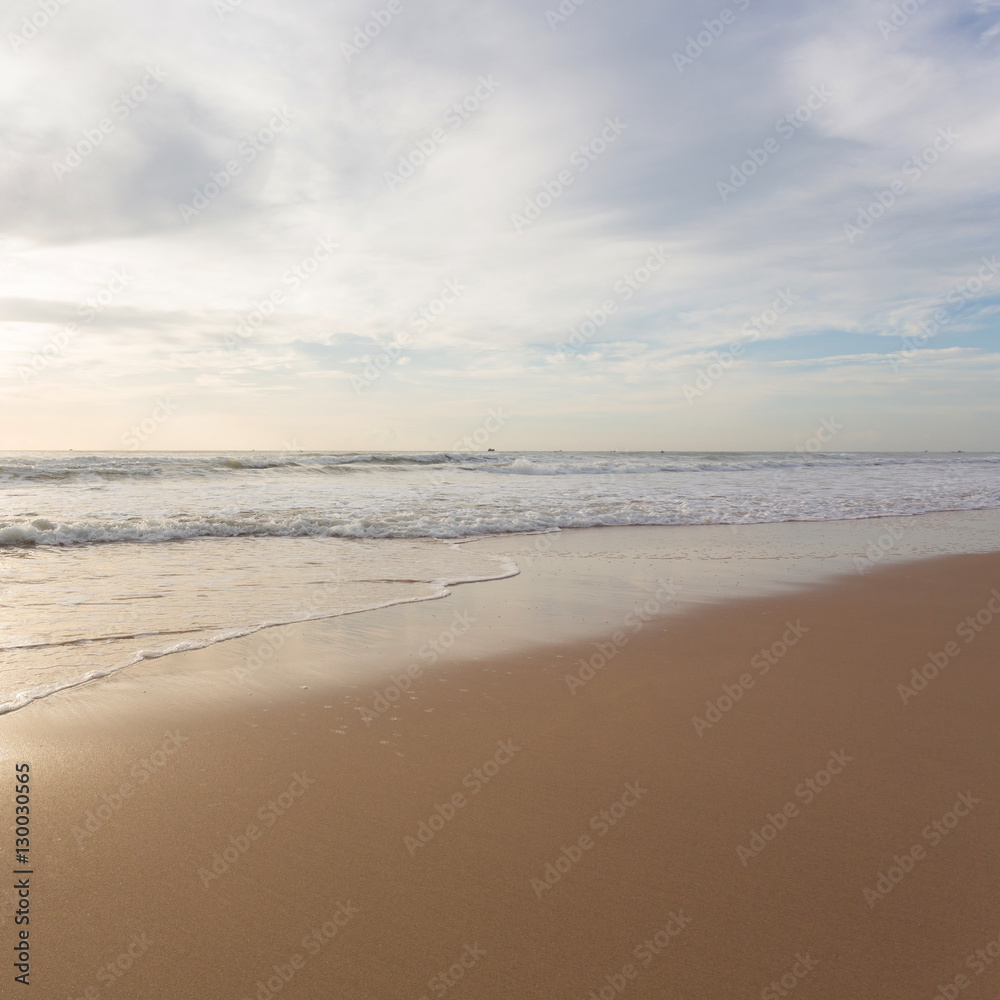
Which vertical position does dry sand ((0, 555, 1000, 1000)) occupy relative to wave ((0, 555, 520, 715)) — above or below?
below

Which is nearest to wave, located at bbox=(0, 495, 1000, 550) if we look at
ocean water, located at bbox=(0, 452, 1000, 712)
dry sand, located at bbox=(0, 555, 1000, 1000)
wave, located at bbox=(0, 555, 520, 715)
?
ocean water, located at bbox=(0, 452, 1000, 712)

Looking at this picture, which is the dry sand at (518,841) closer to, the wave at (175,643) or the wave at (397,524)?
the wave at (175,643)

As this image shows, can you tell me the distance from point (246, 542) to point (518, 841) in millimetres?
9596

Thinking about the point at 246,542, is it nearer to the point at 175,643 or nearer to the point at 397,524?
the point at 397,524

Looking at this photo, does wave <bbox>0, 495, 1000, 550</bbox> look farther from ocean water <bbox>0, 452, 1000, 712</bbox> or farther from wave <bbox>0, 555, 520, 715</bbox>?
wave <bbox>0, 555, 520, 715</bbox>

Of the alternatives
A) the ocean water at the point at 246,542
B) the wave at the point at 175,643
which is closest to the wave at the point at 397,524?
the ocean water at the point at 246,542

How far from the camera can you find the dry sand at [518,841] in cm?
205

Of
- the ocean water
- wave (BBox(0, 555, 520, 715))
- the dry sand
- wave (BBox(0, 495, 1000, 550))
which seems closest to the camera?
the dry sand

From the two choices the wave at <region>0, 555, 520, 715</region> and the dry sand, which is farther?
the wave at <region>0, 555, 520, 715</region>

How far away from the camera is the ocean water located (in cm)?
562

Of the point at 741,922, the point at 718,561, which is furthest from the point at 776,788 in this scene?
the point at 718,561

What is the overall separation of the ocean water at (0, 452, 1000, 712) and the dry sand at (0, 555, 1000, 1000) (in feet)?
5.25

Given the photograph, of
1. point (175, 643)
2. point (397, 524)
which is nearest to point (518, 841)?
point (175, 643)

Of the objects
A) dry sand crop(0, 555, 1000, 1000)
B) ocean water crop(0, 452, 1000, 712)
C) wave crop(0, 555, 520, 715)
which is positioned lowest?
dry sand crop(0, 555, 1000, 1000)
